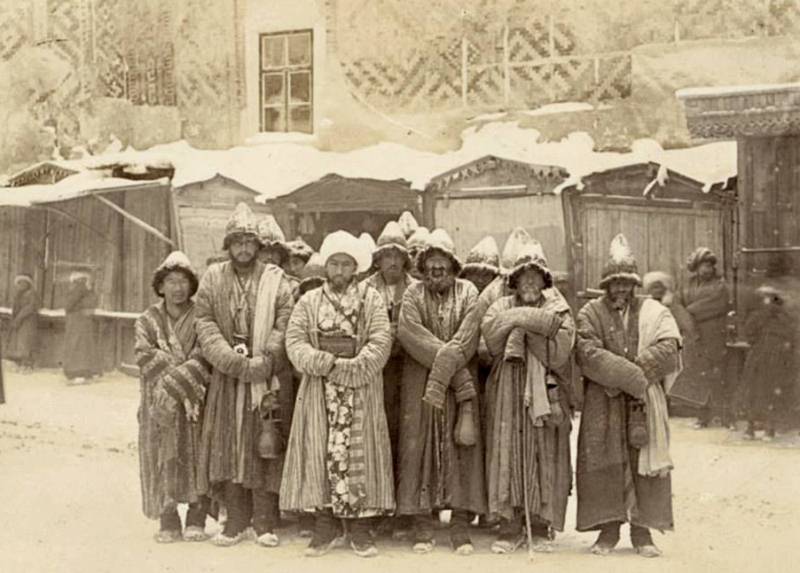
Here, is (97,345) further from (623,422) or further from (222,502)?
(623,422)

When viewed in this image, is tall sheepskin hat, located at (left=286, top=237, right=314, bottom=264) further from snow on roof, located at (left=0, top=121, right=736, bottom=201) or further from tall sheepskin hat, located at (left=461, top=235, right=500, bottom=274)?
tall sheepskin hat, located at (left=461, top=235, right=500, bottom=274)

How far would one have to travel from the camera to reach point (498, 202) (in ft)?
18.5

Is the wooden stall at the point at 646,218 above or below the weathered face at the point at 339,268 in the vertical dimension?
above

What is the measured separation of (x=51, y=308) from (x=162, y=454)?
155 centimetres

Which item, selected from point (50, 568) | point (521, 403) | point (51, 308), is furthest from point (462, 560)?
point (51, 308)

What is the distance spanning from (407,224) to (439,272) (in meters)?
0.85

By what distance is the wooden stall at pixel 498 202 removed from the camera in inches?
218

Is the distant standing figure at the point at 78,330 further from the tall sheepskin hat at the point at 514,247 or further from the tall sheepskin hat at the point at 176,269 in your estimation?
the tall sheepskin hat at the point at 514,247

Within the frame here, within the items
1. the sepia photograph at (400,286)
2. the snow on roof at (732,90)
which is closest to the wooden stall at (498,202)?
the sepia photograph at (400,286)

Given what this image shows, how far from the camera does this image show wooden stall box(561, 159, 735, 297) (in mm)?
5078

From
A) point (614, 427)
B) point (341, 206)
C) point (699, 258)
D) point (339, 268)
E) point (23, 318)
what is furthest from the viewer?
point (23, 318)

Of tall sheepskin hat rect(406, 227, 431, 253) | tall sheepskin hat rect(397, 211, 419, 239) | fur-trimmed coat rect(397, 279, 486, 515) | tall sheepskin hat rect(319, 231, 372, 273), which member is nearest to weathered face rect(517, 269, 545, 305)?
fur-trimmed coat rect(397, 279, 486, 515)

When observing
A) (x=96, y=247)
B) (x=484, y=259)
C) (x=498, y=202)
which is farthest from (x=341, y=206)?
(x=96, y=247)

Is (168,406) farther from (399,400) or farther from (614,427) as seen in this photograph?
(614,427)
